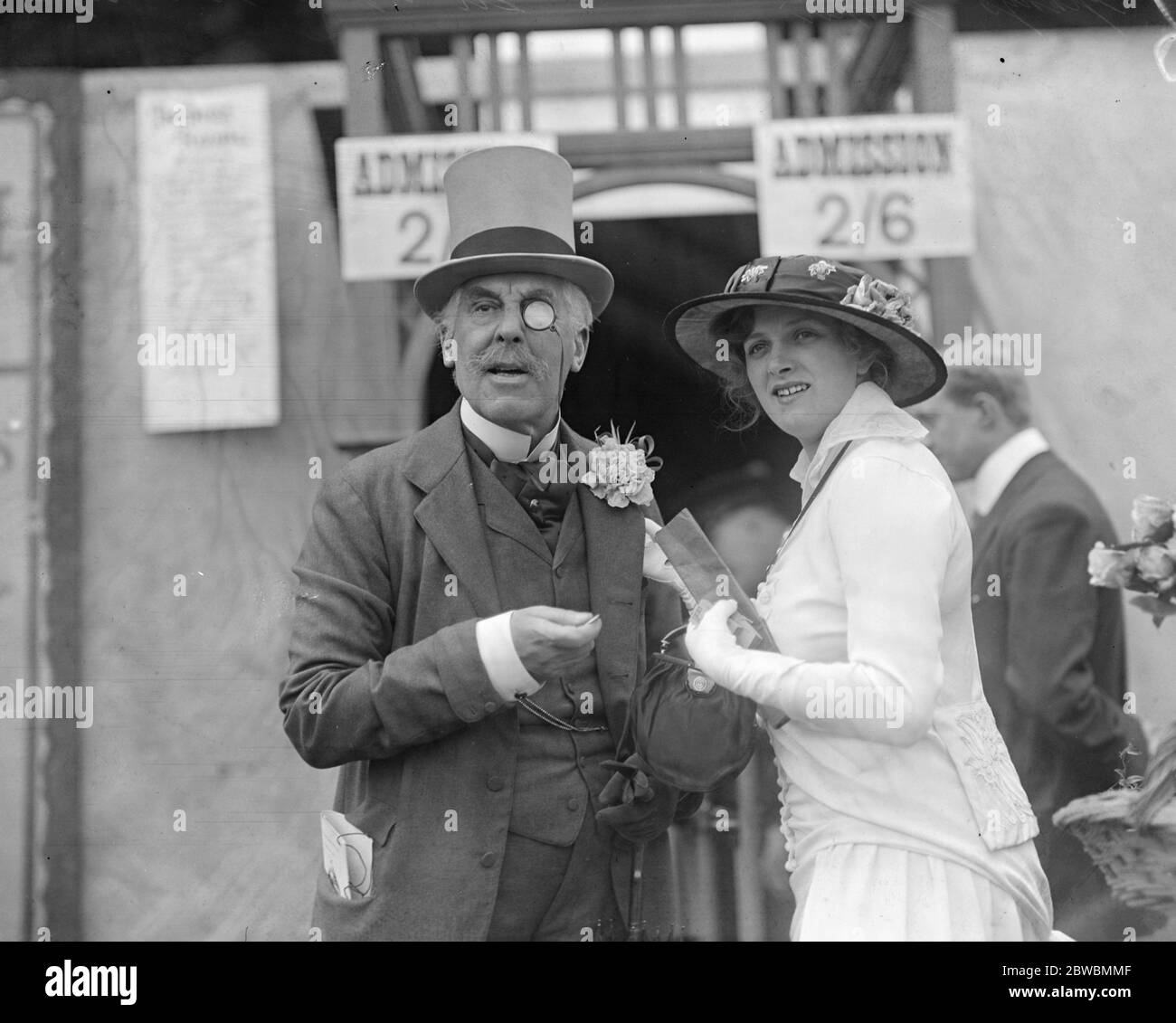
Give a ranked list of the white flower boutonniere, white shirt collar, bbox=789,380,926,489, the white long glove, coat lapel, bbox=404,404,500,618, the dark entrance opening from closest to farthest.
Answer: the white long glove, white shirt collar, bbox=789,380,926,489, coat lapel, bbox=404,404,500,618, the white flower boutonniere, the dark entrance opening

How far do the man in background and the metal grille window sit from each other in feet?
2.70

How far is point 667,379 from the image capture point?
10.5 ft

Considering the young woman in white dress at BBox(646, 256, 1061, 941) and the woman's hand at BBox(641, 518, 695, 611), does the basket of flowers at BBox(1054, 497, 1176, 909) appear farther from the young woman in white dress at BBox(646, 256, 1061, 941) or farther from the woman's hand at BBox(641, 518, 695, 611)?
the woman's hand at BBox(641, 518, 695, 611)

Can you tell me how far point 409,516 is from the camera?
2.87 metres

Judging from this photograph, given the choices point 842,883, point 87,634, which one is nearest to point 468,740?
point 842,883

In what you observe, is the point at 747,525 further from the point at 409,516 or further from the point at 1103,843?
the point at 1103,843

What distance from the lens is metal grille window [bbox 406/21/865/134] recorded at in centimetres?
326

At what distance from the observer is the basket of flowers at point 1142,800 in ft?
10.7

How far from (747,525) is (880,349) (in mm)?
601

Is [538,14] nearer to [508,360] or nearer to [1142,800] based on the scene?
[508,360]

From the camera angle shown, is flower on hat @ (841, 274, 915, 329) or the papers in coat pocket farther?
the papers in coat pocket

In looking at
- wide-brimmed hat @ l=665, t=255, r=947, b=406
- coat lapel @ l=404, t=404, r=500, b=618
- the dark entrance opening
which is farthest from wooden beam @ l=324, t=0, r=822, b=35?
coat lapel @ l=404, t=404, r=500, b=618

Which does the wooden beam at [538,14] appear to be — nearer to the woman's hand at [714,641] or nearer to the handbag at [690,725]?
the handbag at [690,725]

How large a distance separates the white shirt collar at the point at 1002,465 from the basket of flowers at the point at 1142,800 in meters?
0.27
